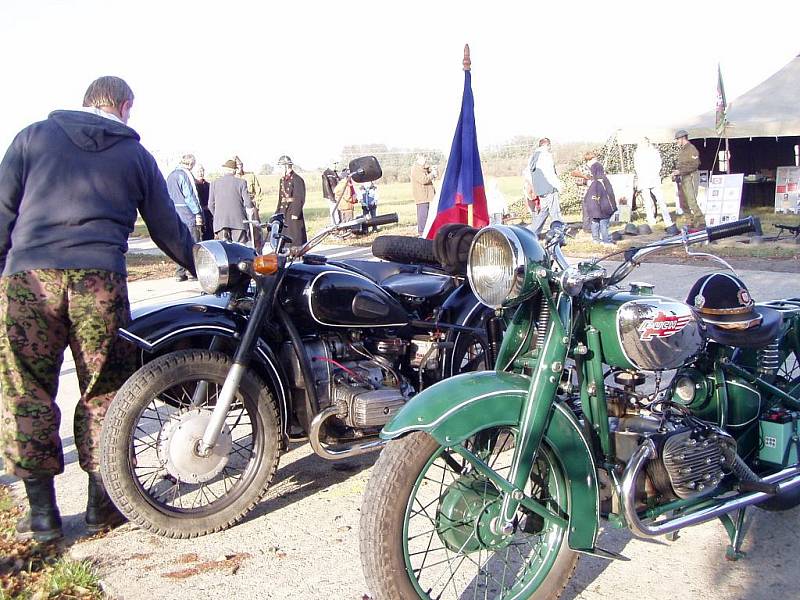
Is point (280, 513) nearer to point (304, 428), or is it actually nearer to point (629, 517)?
point (304, 428)

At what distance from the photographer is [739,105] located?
17.1 m

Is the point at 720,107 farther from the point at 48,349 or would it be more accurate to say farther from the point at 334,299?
the point at 48,349

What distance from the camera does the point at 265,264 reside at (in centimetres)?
354

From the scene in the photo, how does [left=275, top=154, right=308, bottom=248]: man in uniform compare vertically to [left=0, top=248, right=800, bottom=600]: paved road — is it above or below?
above

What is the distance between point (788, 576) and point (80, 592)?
2.73m

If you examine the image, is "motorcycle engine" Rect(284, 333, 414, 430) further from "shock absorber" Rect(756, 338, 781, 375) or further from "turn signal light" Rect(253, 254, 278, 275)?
"shock absorber" Rect(756, 338, 781, 375)

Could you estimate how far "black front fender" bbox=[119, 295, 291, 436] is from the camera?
3.53 m

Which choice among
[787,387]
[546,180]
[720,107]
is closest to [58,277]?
[787,387]

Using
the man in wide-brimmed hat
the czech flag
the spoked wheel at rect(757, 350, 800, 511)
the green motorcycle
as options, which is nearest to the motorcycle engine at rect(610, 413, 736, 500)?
the green motorcycle

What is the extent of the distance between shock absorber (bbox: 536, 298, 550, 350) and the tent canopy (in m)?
14.3

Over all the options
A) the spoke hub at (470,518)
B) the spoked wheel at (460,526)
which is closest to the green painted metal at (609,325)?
the spoked wheel at (460,526)

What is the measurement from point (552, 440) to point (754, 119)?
15.4 meters

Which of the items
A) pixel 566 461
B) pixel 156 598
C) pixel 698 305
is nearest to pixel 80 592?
pixel 156 598

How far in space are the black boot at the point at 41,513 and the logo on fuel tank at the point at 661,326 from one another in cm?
264
